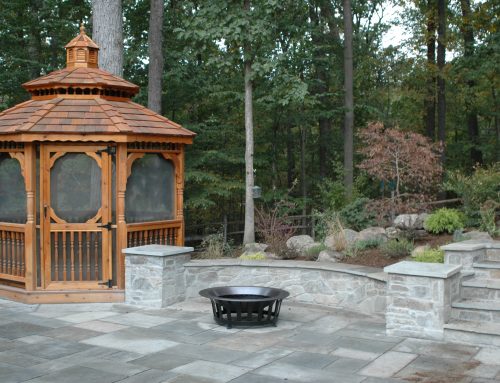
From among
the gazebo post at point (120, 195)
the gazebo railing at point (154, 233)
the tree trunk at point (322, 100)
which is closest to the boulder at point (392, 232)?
the gazebo railing at point (154, 233)

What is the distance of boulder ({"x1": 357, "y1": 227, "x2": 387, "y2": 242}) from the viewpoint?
964 cm

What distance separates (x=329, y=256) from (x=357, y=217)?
2111 mm

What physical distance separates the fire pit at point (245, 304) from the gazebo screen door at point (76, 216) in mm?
1966

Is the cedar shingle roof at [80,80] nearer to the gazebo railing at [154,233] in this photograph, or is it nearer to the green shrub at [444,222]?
the gazebo railing at [154,233]

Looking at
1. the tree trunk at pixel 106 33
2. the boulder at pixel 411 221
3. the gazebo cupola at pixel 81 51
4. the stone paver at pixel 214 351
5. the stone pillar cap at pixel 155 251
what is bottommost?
the stone paver at pixel 214 351

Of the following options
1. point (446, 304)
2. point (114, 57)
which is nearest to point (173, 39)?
point (114, 57)

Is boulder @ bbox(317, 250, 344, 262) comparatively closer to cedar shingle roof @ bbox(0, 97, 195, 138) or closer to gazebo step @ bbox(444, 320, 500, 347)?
cedar shingle roof @ bbox(0, 97, 195, 138)

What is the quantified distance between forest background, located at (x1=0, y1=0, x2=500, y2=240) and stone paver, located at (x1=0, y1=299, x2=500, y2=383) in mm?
5199

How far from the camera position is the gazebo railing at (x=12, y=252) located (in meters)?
8.38

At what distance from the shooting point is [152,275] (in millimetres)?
7992

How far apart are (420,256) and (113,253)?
4.12 m

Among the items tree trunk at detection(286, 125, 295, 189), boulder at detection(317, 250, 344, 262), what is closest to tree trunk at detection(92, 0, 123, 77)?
boulder at detection(317, 250, 344, 262)

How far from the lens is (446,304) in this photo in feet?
20.9

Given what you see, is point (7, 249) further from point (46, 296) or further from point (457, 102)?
point (457, 102)
